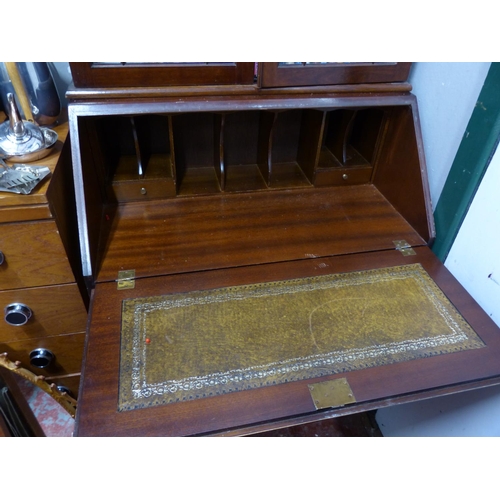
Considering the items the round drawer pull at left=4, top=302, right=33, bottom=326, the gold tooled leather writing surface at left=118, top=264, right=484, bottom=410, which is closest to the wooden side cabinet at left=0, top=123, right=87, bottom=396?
the round drawer pull at left=4, top=302, right=33, bottom=326

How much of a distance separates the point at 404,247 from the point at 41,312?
1035 mm

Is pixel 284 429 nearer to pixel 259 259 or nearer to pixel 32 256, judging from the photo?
pixel 259 259

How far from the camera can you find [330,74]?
3.39ft

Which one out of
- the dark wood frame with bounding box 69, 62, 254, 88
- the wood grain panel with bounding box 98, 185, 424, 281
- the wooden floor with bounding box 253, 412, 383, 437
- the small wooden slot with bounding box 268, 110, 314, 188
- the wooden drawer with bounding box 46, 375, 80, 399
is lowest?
the wooden floor with bounding box 253, 412, 383, 437

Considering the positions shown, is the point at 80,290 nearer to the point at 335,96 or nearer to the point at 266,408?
the point at 266,408

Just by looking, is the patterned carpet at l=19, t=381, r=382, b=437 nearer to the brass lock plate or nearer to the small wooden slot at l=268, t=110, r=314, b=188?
the brass lock plate

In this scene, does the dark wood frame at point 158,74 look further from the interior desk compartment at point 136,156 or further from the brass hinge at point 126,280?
the brass hinge at point 126,280

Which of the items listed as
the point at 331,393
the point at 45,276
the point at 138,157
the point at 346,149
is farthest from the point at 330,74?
the point at 45,276

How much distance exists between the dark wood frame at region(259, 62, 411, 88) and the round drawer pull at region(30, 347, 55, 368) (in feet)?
3.23

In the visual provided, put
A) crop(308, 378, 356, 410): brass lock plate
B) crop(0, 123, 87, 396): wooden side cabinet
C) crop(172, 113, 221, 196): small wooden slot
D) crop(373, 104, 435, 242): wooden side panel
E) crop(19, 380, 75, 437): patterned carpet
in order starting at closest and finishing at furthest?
crop(308, 378, 356, 410): brass lock plate, crop(0, 123, 87, 396): wooden side cabinet, crop(373, 104, 435, 242): wooden side panel, crop(172, 113, 221, 196): small wooden slot, crop(19, 380, 75, 437): patterned carpet

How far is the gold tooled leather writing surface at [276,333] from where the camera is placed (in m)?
0.77

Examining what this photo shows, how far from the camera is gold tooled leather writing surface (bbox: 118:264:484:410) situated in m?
0.77

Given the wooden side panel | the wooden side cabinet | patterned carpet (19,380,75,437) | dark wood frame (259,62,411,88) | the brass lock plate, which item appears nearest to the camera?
the brass lock plate

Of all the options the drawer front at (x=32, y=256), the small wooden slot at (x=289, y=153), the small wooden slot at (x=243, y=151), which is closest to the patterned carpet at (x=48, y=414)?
the drawer front at (x=32, y=256)
